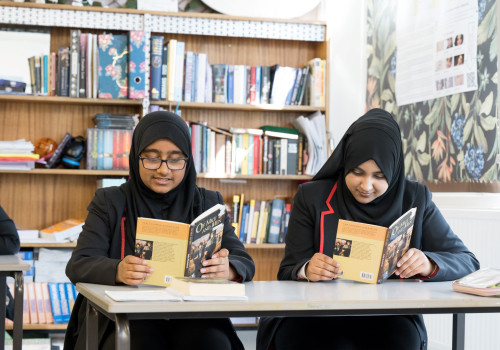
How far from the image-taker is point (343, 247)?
208cm

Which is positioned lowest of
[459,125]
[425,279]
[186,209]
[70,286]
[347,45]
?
[70,286]

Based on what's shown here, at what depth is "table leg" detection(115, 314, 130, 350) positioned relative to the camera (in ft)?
5.24

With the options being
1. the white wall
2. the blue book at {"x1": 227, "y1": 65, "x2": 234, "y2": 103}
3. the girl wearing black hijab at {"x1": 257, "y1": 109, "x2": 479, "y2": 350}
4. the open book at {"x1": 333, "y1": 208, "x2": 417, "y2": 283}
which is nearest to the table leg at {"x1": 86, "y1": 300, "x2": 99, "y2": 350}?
the girl wearing black hijab at {"x1": 257, "y1": 109, "x2": 479, "y2": 350}

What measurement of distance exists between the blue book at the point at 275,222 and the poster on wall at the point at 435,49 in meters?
1.08

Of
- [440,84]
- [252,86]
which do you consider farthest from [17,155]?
[440,84]

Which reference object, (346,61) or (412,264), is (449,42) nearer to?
(346,61)

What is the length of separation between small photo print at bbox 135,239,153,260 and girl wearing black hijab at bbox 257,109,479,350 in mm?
503

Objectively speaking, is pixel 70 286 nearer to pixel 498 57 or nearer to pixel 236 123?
pixel 236 123

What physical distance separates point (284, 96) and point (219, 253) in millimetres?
2759

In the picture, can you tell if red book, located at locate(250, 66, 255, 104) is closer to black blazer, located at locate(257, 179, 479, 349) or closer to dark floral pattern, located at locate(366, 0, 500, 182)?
dark floral pattern, located at locate(366, 0, 500, 182)

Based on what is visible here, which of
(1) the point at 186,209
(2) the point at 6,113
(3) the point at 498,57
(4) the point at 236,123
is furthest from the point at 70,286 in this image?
(3) the point at 498,57

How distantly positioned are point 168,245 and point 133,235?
0.41 metres

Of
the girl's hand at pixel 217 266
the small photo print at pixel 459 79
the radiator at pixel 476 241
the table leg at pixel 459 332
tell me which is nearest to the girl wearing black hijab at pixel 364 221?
the table leg at pixel 459 332

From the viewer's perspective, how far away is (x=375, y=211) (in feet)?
7.89
